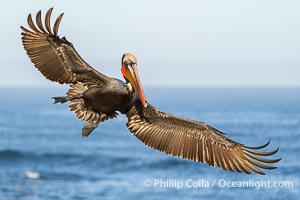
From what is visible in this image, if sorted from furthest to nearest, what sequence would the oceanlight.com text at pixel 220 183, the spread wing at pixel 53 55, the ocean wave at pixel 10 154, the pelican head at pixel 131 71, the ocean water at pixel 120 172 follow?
the ocean wave at pixel 10 154 → the oceanlight.com text at pixel 220 183 → the ocean water at pixel 120 172 → the spread wing at pixel 53 55 → the pelican head at pixel 131 71

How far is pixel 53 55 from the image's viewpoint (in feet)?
47.1

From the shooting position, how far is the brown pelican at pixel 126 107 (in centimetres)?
1338

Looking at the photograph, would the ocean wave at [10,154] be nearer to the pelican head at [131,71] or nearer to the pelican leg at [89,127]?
the pelican leg at [89,127]

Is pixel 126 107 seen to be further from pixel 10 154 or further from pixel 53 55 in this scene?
pixel 10 154

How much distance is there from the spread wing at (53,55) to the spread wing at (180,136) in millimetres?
1248

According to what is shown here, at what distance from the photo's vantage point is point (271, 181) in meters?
59.5

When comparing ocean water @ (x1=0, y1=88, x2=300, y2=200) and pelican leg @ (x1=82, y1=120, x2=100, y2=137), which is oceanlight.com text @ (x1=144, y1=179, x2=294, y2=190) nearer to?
ocean water @ (x1=0, y1=88, x2=300, y2=200)

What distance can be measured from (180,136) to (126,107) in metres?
1.65

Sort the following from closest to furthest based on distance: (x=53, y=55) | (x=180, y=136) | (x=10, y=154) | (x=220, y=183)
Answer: (x=53, y=55) < (x=180, y=136) < (x=220, y=183) < (x=10, y=154)

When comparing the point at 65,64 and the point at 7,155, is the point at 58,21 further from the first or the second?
the point at 7,155

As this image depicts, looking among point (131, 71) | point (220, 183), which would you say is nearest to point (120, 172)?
point (220, 183)

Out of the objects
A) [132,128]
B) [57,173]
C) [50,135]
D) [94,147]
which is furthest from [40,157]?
[132,128]

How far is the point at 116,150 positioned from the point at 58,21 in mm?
67330

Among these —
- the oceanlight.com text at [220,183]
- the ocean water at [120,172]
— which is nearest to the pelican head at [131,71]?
the ocean water at [120,172]
